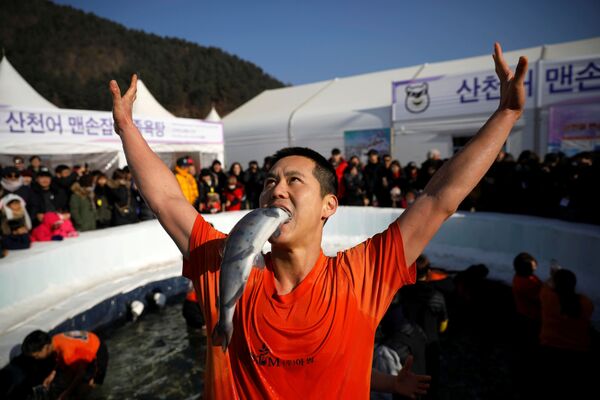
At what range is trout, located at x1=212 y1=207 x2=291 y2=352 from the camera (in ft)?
4.04

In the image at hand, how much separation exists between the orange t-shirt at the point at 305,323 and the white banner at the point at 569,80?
43.6ft

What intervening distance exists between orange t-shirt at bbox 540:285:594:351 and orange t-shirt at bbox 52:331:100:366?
5.00m

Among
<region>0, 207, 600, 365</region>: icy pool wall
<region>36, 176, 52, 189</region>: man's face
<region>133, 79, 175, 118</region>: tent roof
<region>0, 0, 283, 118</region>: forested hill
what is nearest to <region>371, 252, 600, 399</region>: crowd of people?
<region>0, 207, 600, 365</region>: icy pool wall

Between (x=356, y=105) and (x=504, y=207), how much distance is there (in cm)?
1165

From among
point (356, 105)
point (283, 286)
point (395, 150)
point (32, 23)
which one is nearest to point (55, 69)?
point (32, 23)

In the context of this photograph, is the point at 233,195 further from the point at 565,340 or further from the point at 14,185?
the point at 565,340

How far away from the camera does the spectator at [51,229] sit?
22.1 feet

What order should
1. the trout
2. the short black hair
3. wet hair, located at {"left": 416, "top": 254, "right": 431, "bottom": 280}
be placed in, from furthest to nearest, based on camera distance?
wet hair, located at {"left": 416, "top": 254, "right": 431, "bottom": 280}
the short black hair
the trout

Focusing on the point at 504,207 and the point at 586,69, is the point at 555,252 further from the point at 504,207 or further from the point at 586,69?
the point at 586,69

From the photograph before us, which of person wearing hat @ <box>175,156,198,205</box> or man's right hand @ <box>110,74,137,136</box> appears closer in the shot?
man's right hand @ <box>110,74,137,136</box>

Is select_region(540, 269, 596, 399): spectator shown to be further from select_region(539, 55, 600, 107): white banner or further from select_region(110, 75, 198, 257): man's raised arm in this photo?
select_region(539, 55, 600, 107): white banner

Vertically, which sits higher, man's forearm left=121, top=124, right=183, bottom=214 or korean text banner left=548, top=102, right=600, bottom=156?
korean text banner left=548, top=102, right=600, bottom=156

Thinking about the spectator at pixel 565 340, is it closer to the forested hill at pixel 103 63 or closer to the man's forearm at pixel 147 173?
the man's forearm at pixel 147 173

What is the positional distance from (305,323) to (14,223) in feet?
21.8
